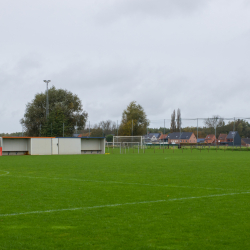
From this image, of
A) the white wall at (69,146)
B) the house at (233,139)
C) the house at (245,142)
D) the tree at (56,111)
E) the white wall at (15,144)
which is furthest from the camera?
the tree at (56,111)

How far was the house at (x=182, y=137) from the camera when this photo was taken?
65.9 meters

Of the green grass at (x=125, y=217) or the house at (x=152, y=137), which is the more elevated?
the house at (x=152, y=137)

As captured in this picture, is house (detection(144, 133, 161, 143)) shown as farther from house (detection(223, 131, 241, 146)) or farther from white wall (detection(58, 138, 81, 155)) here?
white wall (detection(58, 138, 81, 155))

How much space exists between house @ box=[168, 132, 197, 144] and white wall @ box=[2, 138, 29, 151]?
32.2 meters

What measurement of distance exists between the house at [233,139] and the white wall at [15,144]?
3418 centimetres

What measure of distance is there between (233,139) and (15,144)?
119 ft

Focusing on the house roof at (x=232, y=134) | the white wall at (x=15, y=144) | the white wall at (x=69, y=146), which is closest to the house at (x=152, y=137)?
the house roof at (x=232, y=134)

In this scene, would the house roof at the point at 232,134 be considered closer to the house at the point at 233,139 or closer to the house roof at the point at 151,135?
the house at the point at 233,139

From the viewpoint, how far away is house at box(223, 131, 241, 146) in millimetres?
61344

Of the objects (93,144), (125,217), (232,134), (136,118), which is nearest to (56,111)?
(93,144)

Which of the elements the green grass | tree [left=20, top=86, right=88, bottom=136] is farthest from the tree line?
the green grass

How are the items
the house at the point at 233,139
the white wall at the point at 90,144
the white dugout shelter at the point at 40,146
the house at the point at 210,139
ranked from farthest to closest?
1. the house at the point at 210,139
2. the house at the point at 233,139
3. the white wall at the point at 90,144
4. the white dugout shelter at the point at 40,146

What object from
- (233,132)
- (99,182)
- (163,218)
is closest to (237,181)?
(99,182)

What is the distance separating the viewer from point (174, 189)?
11938 mm
